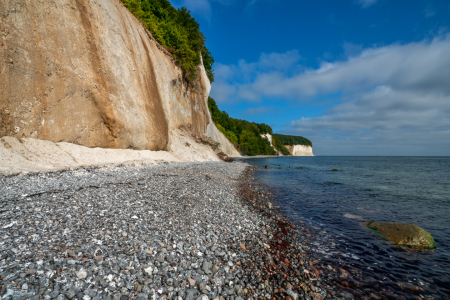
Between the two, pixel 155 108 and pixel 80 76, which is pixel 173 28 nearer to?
pixel 155 108

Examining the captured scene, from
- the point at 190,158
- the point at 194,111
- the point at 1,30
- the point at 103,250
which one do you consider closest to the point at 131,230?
the point at 103,250

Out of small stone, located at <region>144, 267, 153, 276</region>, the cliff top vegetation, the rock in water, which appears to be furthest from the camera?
the cliff top vegetation

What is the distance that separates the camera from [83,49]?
12.3m

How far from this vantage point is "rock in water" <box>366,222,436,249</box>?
6026 mm

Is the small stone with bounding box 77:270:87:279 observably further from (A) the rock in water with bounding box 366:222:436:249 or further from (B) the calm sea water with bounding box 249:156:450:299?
(A) the rock in water with bounding box 366:222:436:249

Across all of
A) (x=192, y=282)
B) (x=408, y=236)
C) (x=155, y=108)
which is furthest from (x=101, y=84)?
(x=408, y=236)

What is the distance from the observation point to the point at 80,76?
11.7m

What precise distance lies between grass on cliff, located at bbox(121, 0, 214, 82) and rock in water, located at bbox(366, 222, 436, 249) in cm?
2653

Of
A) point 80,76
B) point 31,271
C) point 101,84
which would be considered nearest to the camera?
point 31,271

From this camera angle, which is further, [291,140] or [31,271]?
[291,140]

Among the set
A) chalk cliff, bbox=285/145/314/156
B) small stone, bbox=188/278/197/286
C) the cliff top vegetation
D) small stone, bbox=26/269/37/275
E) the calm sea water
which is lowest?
the calm sea water

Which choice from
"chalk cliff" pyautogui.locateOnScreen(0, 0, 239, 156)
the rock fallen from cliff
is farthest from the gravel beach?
"chalk cliff" pyautogui.locateOnScreen(0, 0, 239, 156)

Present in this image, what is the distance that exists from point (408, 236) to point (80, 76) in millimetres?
17974

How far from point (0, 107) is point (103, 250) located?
398 inches
